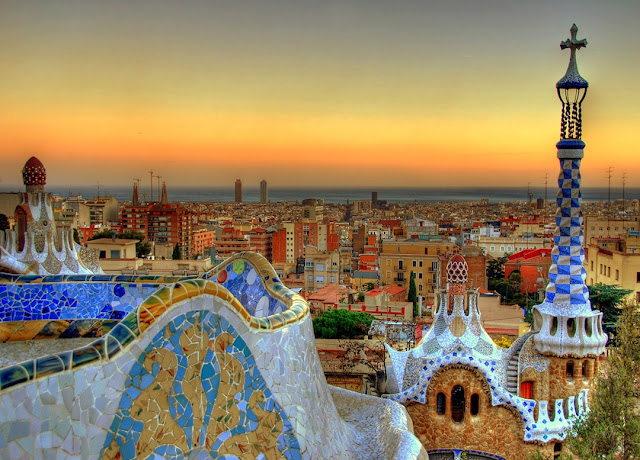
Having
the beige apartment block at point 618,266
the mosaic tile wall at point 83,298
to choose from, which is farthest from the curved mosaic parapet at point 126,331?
the beige apartment block at point 618,266

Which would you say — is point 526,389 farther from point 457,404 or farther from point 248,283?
point 248,283

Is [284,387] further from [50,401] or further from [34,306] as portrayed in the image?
[34,306]

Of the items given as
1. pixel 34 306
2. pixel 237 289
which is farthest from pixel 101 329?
pixel 237 289

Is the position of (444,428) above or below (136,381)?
below

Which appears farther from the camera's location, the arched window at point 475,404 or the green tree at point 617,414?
the arched window at point 475,404

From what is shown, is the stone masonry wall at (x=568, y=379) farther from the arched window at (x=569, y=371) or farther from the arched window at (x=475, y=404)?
the arched window at (x=475, y=404)

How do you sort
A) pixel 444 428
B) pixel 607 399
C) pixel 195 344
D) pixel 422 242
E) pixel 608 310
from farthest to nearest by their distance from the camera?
pixel 422 242 → pixel 608 310 → pixel 444 428 → pixel 607 399 → pixel 195 344

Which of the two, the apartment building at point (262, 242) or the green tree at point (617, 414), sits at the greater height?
the green tree at point (617, 414)

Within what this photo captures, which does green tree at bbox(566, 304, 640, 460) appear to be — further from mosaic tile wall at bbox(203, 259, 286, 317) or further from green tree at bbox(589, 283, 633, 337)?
green tree at bbox(589, 283, 633, 337)
